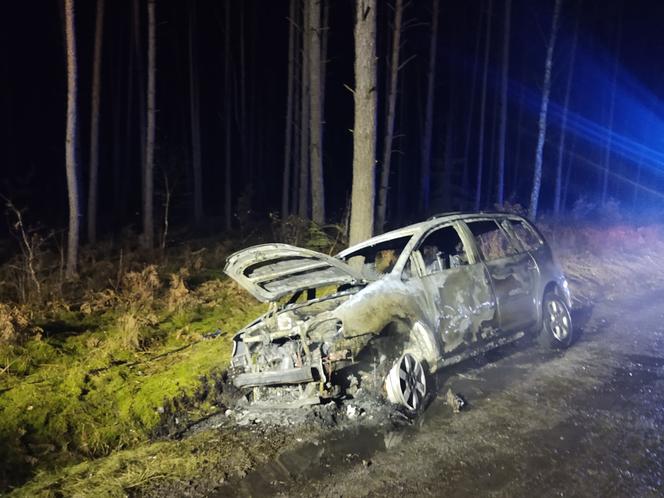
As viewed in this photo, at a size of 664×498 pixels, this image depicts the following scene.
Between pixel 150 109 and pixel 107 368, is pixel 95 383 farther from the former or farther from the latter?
pixel 150 109

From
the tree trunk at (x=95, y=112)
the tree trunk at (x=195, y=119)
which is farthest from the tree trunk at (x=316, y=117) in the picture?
the tree trunk at (x=195, y=119)

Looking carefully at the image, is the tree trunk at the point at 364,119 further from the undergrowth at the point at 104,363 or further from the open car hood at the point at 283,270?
the open car hood at the point at 283,270

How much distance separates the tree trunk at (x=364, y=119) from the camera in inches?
320

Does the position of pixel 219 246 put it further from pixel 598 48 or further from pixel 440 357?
pixel 598 48

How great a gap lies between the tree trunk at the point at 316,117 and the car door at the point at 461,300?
6.44m

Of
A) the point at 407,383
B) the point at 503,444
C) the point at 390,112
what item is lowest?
the point at 503,444

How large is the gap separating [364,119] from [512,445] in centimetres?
580

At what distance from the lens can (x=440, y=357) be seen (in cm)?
519

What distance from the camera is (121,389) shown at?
5418 mm

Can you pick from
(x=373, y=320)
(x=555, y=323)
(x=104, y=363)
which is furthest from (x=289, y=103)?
(x=373, y=320)

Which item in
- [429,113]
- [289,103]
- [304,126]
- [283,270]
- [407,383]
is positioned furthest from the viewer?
[429,113]

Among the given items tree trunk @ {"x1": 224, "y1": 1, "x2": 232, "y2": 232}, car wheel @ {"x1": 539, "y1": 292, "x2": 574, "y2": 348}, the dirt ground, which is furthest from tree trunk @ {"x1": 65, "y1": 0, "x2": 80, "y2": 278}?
tree trunk @ {"x1": 224, "y1": 1, "x2": 232, "y2": 232}

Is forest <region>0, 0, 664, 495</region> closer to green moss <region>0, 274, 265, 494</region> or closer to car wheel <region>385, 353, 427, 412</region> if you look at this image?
green moss <region>0, 274, 265, 494</region>

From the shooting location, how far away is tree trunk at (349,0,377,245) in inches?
320
